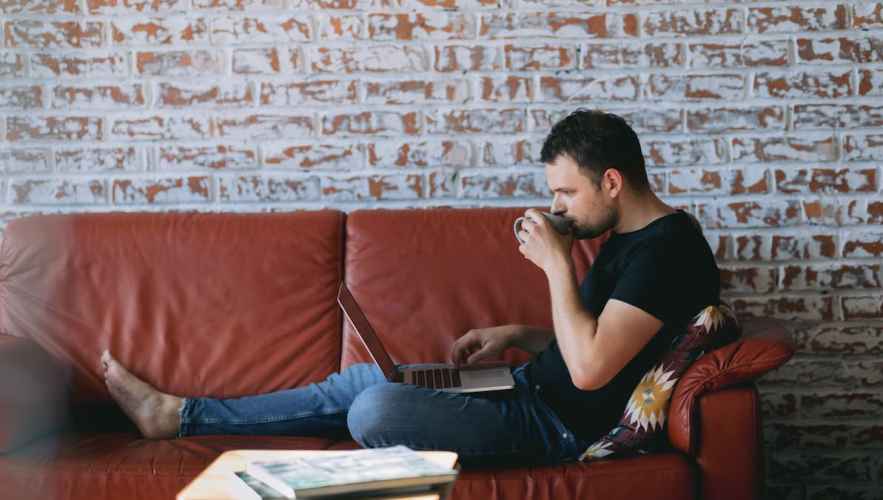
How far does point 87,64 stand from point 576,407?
1.76m

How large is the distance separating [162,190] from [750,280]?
173cm

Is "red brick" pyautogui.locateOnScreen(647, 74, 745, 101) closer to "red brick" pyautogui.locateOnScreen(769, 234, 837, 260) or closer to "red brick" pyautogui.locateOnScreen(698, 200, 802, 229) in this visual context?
"red brick" pyautogui.locateOnScreen(698, 200, 802, 229)

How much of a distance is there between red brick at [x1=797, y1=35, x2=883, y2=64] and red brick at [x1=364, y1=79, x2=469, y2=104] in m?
0.97

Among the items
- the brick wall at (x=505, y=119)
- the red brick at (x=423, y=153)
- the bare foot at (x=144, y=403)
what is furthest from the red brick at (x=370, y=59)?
the bare foot at (x=144, y=403)

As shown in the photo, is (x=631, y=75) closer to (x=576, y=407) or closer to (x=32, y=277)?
(x=576, y=407)

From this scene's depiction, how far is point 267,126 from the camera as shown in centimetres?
277

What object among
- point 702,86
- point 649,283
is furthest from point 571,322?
point 702,86

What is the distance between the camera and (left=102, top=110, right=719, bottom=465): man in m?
1.90

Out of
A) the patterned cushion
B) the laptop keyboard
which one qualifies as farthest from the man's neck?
the laptop keyboard

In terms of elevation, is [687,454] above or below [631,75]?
below

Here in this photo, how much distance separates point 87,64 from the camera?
2.77 metres

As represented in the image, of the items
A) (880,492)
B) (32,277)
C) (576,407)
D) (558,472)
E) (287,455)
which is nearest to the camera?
(287,455)

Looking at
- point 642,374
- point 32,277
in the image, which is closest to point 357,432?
point 642,374

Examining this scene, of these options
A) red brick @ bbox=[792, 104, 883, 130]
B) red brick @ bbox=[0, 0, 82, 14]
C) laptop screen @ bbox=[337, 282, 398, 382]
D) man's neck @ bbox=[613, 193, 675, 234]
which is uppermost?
red brick @ bbox=[0, 0, 82, 14]
